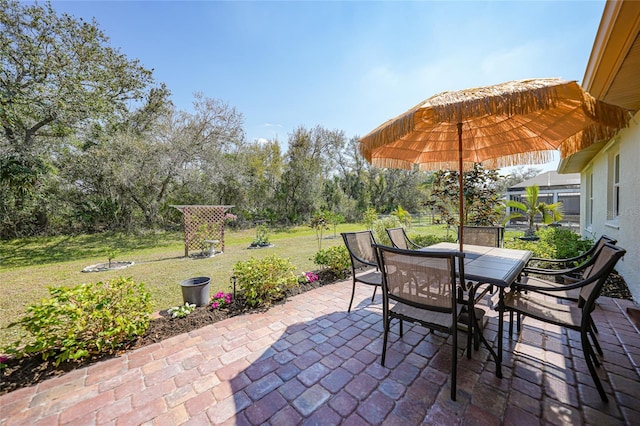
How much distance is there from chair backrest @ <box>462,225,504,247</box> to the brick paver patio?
139 centimetres

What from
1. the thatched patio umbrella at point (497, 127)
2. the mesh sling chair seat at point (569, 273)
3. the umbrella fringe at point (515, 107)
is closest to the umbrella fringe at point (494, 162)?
the thatched patio umbrella at point (497, 127)

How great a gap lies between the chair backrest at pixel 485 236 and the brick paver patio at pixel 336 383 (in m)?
1.39

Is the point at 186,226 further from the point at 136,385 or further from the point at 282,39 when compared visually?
the point at 136,385

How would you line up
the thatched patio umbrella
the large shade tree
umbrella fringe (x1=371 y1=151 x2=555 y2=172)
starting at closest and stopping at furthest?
the thatched patio umbrella, umbrella fringe (x1=371 y1=151 x2=555 y2=172), the large shade tree

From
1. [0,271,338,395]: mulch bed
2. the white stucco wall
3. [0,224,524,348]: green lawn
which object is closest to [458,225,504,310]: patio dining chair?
the white stucco wall

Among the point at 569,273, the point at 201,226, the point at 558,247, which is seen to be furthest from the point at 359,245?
the point at 201,226

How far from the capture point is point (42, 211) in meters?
10.7

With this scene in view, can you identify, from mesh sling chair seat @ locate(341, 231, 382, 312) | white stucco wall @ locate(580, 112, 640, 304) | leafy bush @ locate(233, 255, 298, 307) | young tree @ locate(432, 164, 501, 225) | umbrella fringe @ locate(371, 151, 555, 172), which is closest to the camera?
white stucco wall @ locate(580, 112, 640, 304)

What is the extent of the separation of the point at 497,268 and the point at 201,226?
25.9 feet

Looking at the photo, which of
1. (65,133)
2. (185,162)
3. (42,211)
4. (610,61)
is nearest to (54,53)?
(65,133)

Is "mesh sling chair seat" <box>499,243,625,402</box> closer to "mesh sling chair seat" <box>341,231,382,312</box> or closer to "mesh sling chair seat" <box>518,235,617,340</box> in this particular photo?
"mesh sling chair seat" <box>518,235,617,340</box>

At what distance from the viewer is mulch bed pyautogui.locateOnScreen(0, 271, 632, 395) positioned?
1973 mm

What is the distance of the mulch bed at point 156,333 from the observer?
1.97 m

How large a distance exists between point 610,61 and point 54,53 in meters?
13.0
